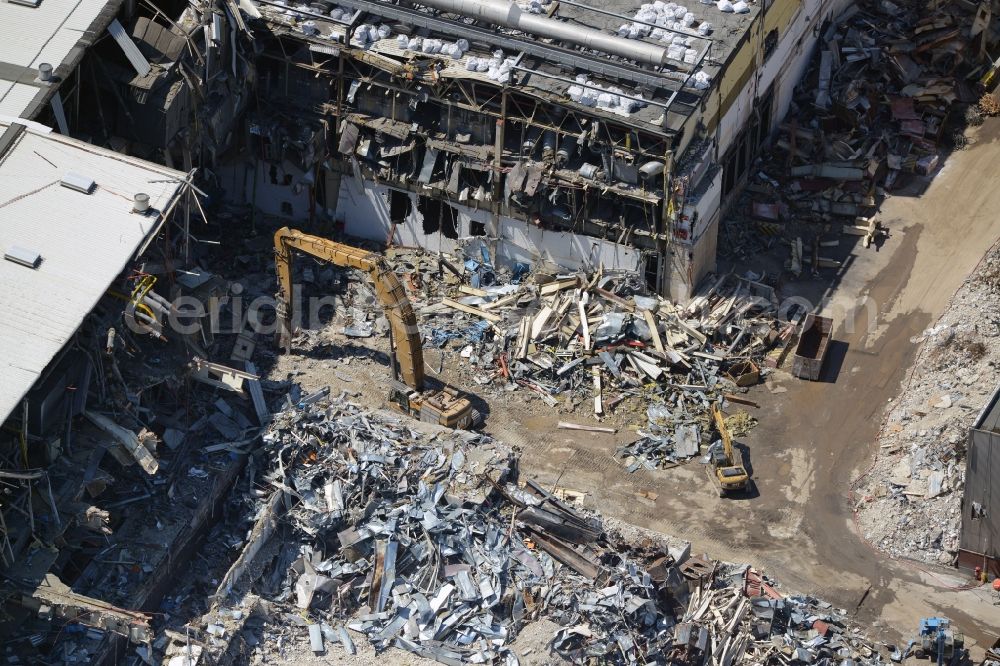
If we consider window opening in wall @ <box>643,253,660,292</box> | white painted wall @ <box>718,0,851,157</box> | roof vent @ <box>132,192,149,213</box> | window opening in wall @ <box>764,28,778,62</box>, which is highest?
window opening in wall @ <box>764,28,778,62</box>

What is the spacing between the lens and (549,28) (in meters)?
55.0

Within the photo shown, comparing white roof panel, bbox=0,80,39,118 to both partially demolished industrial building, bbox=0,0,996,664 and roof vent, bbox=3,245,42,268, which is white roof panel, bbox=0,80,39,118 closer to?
partially demolished industrial building, bbox=0,0,996,664

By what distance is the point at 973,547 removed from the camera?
4778 centimetres

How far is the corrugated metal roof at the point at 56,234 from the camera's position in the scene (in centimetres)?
4509

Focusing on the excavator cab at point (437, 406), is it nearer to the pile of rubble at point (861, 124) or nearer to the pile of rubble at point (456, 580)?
the pile of rubble at point (456, 580)

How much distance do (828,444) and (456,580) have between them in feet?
43.7

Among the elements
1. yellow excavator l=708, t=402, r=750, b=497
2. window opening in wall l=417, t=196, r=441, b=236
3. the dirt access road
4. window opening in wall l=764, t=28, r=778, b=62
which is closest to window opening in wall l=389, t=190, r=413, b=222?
window opening in wall l=417, t=196, r=441, b=236

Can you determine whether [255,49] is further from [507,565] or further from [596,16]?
[507,565]

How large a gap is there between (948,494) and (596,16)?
19801 mm

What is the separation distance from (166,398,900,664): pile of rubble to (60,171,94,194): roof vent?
344 inches

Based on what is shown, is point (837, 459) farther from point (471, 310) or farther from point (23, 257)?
point (23, 257)

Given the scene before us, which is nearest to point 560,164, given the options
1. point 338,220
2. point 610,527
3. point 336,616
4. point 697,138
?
point 697,138

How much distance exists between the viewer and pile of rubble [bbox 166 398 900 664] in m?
45.2

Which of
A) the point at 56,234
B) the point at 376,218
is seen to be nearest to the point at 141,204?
the point at 56,234
